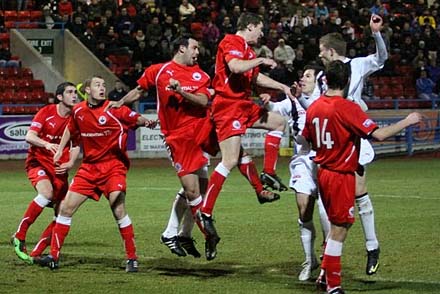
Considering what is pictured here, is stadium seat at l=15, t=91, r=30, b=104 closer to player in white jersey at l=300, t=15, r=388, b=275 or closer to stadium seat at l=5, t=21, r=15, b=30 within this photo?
stadium seat at l=5, t=21, r=15, b=30

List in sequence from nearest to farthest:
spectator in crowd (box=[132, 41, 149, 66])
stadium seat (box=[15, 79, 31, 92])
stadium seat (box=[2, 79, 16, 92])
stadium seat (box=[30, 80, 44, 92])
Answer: stadium seat (box=[2, 79, 16, 92]), stadium seat (box=[15, 79, 31, 92]), stadium seat (box=[30, 80, 44, 92]), spectator in crowd (box=[132, 41, 149, 66])

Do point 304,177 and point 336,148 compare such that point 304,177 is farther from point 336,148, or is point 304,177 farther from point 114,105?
point 114,105

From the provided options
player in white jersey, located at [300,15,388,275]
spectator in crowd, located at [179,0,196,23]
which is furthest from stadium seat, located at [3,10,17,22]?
player in white jersey, located at [300,15,388,275]

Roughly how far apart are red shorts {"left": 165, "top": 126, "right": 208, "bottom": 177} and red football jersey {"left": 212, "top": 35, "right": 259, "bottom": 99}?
56 cm

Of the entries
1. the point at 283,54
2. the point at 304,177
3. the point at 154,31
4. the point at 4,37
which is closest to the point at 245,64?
the point at 304,177

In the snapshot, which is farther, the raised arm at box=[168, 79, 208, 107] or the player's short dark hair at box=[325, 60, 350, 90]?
the raised arm at box=[168, 79, 208, 107]

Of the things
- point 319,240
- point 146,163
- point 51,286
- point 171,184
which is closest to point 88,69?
point 146,163

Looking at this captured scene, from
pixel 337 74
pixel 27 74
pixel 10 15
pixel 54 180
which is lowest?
pixel 27 74

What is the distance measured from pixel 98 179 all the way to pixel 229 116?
156 centimetres

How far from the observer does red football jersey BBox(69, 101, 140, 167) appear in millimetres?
11148

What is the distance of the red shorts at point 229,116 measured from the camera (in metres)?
11.0

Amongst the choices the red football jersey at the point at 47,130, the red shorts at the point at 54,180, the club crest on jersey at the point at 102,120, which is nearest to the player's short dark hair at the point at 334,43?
the club crest on jersey at the point at 102,120

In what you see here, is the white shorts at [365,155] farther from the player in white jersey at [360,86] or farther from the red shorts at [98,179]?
the red shorts at [98,179]

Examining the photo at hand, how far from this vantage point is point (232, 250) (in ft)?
40.8
